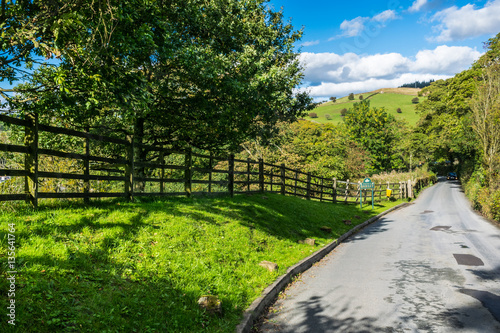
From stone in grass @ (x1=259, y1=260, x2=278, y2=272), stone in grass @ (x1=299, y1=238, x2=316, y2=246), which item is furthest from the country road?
stone in grass @ (x1=299, y1=238, x2=316, y2=246)

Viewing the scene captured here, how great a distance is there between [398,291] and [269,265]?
260 cm

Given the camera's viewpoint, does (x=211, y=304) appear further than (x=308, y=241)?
No

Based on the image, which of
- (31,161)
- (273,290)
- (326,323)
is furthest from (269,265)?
(31,161)

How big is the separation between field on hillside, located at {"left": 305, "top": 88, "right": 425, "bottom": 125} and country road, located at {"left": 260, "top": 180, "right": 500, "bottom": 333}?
285 ft

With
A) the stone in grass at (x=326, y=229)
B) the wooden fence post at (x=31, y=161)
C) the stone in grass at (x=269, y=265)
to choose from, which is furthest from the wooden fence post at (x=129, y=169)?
the stone in grass at (x=326, y=229)

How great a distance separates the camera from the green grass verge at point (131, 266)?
11.4ft

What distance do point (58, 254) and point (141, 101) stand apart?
14.4ft

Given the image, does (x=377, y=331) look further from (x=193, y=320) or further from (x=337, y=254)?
(x=337, y=254)

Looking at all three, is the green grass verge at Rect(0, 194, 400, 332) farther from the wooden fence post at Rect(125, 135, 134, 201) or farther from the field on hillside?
the field on hillside

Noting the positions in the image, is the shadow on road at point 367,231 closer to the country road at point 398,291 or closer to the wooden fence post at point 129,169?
the country road at point 398,291

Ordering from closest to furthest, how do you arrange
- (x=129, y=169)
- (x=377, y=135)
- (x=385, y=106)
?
(x=129, y=169), (x=377, y=135), (x=385, y=106)

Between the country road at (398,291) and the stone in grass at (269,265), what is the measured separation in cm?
55

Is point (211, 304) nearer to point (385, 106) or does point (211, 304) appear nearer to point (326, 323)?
point (326, 323)

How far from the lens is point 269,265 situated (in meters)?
6.64
